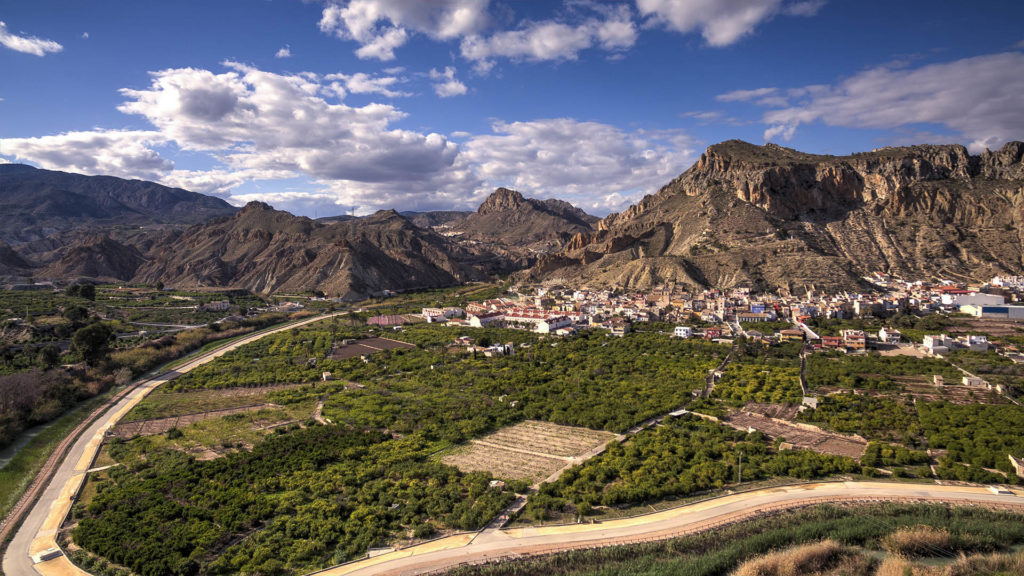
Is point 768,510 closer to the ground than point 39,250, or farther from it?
closer to the ground

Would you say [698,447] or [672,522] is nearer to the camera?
[672,522]

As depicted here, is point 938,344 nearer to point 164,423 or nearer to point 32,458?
point 164,423

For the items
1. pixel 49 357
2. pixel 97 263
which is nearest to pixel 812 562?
pixel 49 357

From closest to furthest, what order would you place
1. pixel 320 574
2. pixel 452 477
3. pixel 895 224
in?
pixel 320 574, pixel 452 477, pixel 895 224

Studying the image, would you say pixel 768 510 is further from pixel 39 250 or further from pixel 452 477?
pixel 39 250

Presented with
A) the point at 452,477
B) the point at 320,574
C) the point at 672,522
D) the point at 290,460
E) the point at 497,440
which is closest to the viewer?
the point at 320,574

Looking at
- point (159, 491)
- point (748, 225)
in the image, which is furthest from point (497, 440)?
point (748, 225)

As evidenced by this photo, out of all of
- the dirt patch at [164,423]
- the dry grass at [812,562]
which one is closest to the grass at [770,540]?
the dry grass at [812,562]

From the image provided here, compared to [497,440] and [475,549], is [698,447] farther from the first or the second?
[475,549]
